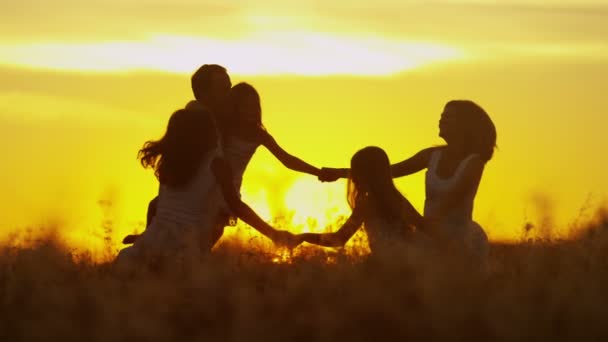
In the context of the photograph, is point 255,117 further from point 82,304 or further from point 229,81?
point 82,304

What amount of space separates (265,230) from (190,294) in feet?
6.92

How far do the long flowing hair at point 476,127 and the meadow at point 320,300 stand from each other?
4.16 ft

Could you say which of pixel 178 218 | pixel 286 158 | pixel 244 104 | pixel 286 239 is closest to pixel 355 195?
pixel 286 239

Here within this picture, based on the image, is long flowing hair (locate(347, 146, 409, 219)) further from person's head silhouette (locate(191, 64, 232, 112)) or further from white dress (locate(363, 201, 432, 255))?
person's head silhouette (locate(191, 64, 232, 112))

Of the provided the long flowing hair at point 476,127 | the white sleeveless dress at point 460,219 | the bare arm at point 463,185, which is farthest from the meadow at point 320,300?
the long flowing hair at point 476,127

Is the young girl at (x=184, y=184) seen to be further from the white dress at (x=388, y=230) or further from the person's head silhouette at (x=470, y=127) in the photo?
the person's head silhouette at (x=470, y=127)

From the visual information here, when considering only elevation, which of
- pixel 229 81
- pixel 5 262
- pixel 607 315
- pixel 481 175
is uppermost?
pixel 229 81

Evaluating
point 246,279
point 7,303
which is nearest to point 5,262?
point 7,303

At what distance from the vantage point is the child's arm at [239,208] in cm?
1062

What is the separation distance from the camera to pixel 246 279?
9.45 metres

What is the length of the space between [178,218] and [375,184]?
1.64 meters

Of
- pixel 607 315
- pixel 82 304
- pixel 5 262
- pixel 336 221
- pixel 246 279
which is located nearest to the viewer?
pixel 607 315

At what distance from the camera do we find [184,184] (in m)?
10.6

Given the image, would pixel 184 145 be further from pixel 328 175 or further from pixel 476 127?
pixel 328 175
